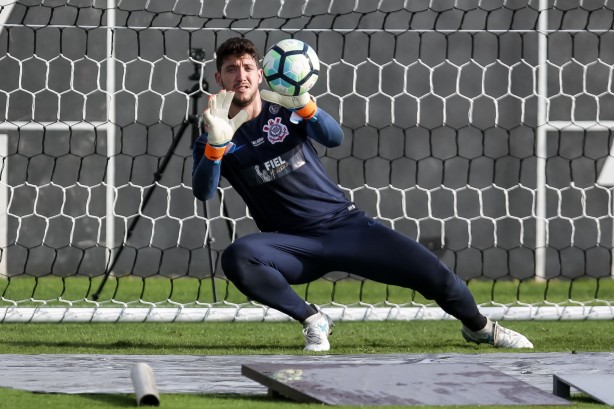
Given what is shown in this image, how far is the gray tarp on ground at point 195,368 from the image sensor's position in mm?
4020

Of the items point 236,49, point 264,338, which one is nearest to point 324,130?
point 236,49

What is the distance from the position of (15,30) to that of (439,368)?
17.8ft

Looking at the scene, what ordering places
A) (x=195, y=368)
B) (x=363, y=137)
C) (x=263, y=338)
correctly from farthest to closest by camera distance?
(x=363, y=137)
(x=263, y=338)
(x=195, y=368)

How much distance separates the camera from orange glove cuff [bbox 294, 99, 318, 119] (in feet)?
17.0

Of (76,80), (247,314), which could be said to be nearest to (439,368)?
(247,314)

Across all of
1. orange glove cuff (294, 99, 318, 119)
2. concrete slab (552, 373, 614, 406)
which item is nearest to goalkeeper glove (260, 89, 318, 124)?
orange glove cuff (294, 99, 318, 119)

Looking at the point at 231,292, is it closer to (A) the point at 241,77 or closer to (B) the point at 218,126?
(A) the point at 241,77

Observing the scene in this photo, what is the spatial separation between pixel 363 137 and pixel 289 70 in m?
3.85

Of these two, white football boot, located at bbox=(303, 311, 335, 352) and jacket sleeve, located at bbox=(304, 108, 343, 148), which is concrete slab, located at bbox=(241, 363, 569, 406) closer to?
white football boot, located at bbox=(303, 311, 335, 352)

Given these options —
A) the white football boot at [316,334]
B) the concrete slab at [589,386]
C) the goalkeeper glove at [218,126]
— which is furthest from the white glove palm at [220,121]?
the concrete slab at [589,386]

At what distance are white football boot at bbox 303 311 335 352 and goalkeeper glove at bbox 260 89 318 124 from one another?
35.5 inches

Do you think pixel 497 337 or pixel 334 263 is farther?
pixel 497 337

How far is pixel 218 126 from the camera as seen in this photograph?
503 cm

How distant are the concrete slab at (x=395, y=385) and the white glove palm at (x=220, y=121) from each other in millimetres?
1321
